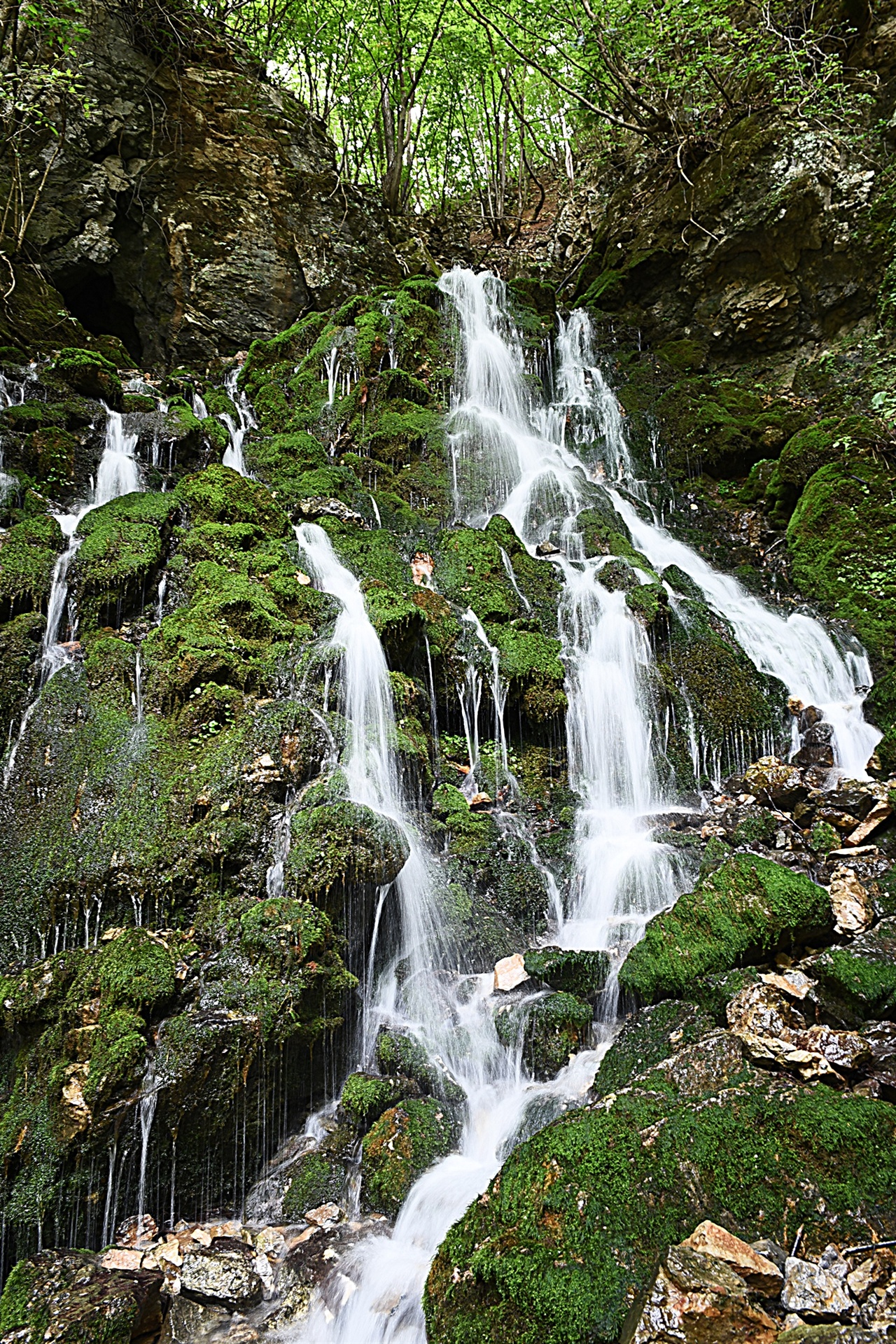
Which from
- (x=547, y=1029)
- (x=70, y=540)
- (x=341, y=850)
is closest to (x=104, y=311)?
(x=70, y=540)

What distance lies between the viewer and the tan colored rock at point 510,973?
18.6 ft

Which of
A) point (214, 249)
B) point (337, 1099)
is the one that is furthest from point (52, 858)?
point (214, 249)

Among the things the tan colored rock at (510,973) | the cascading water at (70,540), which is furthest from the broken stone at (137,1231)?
the cascading water at (70,540)

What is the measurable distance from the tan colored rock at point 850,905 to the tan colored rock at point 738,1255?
9.24 ft

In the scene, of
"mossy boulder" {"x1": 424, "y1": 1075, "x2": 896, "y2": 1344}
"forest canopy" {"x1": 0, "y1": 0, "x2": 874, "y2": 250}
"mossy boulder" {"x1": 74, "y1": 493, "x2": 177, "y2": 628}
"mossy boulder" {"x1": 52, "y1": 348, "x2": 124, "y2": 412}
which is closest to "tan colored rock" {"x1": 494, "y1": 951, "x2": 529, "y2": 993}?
"mossy boulder" {"x1": 424, "y1": 1075, "x2": 896, "y2": 1344}

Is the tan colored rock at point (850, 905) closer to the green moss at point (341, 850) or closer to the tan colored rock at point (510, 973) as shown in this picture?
the tan colored rock at point (510, 973)

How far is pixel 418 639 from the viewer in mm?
8125

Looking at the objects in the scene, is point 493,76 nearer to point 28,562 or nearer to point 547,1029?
point 28,562

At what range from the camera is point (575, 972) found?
5.49 metres

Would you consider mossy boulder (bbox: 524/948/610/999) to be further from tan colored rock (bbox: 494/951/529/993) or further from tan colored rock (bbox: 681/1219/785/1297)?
tan colored rock (bbox: 681/1219/785/1297)

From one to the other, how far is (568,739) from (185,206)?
43.0 feet

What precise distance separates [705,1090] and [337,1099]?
2.61 meters

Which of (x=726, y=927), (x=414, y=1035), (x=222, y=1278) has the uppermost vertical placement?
(x=726, y=927)

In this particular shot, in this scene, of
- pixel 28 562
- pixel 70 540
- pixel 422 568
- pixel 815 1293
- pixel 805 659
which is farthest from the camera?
pixel 422 568
